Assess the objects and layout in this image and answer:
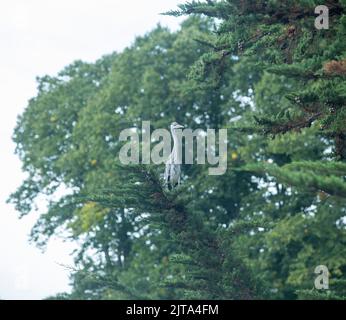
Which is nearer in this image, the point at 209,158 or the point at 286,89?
the point at 286,89

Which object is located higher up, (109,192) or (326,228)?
(326,228)

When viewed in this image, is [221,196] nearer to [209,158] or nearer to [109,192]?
[209,158]

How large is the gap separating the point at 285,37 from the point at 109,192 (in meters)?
4.29

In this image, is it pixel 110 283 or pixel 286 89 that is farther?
pixel 286 89

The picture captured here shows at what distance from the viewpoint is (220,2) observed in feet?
57.1

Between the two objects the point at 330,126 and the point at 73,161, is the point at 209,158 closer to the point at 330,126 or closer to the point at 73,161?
the point at 73,161

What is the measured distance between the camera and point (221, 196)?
37938 mm

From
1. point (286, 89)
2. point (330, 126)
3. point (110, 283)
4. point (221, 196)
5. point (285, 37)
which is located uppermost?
point (286, 89)

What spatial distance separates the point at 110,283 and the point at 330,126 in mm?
7994

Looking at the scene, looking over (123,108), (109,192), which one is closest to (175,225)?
(109,192)
